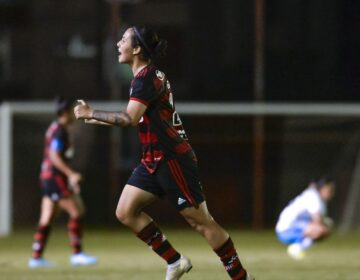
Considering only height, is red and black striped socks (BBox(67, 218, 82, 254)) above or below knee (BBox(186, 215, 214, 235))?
below

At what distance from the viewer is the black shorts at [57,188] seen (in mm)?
12789

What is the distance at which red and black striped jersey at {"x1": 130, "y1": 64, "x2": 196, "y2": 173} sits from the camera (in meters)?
8.72

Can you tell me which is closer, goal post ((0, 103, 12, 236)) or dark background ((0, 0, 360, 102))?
goal post ((0, 103, 12, 236))

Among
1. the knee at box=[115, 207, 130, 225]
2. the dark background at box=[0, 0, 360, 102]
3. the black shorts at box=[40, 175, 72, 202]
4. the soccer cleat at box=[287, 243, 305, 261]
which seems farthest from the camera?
the dark background at box=[0, 0, 360, 102]

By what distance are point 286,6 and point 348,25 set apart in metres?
1.24

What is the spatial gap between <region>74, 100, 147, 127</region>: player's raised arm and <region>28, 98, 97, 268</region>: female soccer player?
4.07 meters

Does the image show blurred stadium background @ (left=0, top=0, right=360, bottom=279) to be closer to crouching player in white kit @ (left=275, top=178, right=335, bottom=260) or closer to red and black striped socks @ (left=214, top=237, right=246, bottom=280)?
crouching player in white kit @ (left=275, top=178, right=335, bottom=260)

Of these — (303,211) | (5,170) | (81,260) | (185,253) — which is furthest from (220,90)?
(81,260)

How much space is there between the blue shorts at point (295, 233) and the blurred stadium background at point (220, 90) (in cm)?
584

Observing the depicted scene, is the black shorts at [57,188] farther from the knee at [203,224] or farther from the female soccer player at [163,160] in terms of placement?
the knee at [203,224]

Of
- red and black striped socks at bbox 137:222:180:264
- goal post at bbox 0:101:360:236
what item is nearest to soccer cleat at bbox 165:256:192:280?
red and black striped socks at bbox 137:222:180:264

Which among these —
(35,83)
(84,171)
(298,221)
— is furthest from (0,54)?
(298,221)

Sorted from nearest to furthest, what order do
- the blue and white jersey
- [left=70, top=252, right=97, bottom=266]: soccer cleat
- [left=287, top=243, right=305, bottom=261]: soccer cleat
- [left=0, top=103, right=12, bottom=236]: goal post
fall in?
1. [left=70, top=252, right=97, bottom=266]: soccer cleat
2. [left=287, top=243, right=305, bottom=261]: soccer cleat
3. the blue and white jersey
4. [left=0, top=103, right=12, bottom=236]: goal post

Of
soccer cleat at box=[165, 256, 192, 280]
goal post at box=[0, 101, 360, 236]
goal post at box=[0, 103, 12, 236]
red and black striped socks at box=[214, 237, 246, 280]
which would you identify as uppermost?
red and black striped socks at box=[214, 237, 246, 280]
